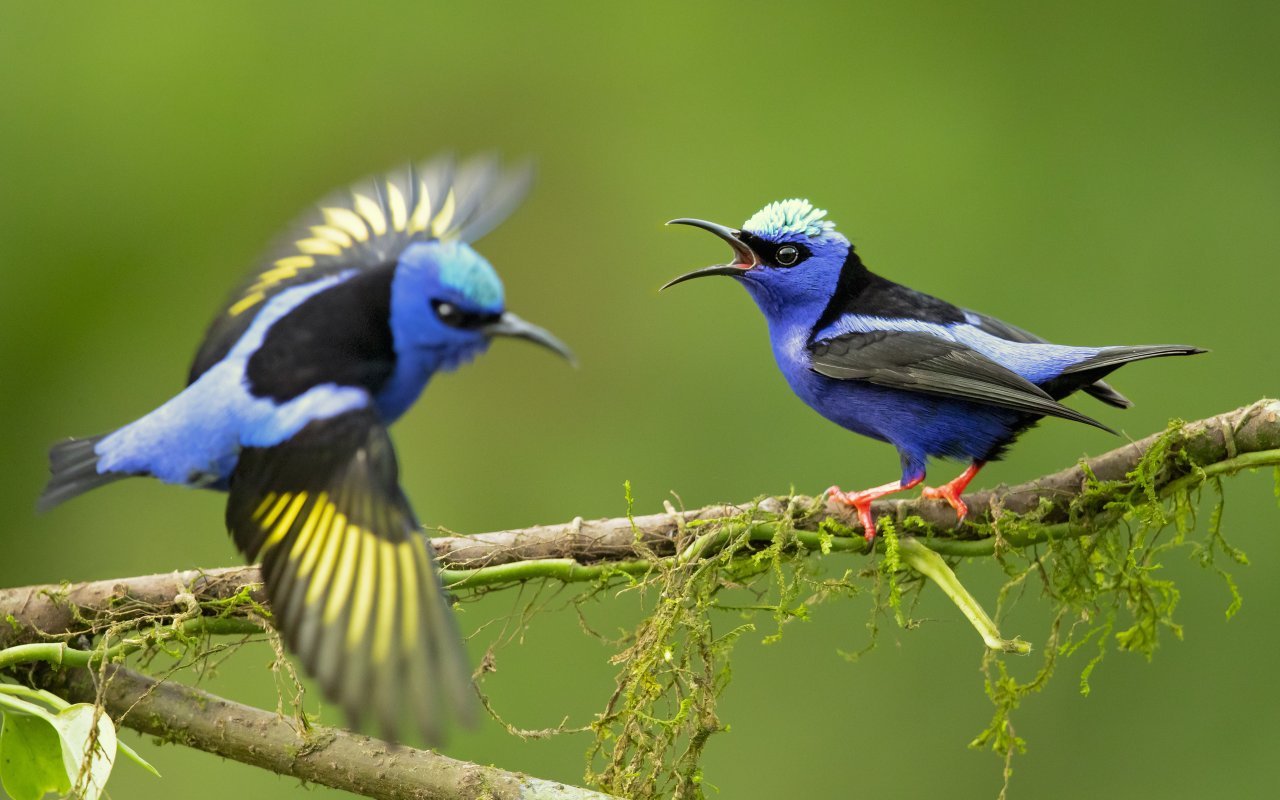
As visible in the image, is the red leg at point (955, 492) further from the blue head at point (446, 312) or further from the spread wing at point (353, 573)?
the spread wing at point (353, 573)

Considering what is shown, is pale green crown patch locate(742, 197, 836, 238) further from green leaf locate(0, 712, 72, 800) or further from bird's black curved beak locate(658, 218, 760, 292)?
green leaf locate(0, 712, 72, 800)

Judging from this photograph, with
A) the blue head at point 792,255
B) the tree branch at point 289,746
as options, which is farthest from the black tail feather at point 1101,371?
the tree branch at point 289,746

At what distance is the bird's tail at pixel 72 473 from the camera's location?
2.82 m

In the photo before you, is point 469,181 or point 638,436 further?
point 638,436

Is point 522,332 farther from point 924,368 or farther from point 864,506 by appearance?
point 924,368

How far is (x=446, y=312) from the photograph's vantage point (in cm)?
250

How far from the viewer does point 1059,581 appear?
3215 millimetres

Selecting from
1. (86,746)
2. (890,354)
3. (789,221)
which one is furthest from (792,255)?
(86,746)

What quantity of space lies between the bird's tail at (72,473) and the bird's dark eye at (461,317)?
776 millimetres

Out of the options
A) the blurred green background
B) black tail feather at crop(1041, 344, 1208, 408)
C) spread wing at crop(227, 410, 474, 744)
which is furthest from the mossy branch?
the blurred green background

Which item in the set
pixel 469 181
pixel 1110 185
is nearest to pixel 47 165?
pixel 469 181

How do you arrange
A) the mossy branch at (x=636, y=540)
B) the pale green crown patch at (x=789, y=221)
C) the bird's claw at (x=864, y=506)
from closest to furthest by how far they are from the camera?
the mossy branch at (x=636, y=540) < the bird's claw at (x=864, y=506) < the pale green crown patch at (x=789, y=221)

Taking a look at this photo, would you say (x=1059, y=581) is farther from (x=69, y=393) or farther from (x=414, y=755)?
(x=69, y=393)

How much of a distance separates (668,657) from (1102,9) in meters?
4.97
